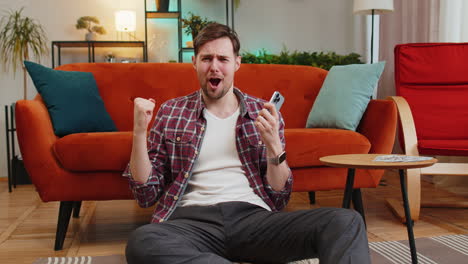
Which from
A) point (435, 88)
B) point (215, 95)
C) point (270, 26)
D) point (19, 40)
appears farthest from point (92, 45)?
point (215, 95)

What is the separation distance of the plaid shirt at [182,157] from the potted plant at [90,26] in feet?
9.95

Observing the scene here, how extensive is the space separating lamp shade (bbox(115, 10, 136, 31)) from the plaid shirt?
298 centimetres

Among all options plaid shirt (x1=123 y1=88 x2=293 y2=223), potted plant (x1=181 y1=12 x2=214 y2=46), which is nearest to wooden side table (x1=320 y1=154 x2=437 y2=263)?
plaid shirt (x1=123 y1=88 x2=293 y2=223)

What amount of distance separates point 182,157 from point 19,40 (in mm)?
3034

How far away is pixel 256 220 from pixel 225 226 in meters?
0.09

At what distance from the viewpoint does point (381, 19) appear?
4.39m

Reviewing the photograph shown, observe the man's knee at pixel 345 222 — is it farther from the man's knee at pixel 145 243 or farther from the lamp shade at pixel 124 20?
the lamp shade at pixel 124 20

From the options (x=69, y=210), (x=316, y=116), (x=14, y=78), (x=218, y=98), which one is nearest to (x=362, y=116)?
(x=316, y=116)

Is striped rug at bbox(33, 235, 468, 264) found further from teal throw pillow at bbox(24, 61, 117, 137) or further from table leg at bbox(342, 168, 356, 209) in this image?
Result: teal throw pillow at bbox(24, 61, 117, 137)

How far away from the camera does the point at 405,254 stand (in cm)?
185

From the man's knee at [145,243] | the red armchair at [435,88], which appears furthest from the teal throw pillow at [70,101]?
the red armchair at [435,88]

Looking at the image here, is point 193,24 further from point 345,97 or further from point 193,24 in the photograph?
point 345,97

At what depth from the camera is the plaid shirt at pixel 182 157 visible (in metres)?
1.45

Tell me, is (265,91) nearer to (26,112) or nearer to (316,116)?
(316,116)
